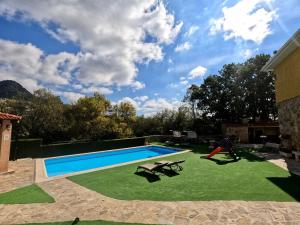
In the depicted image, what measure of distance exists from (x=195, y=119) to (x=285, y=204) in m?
25.6

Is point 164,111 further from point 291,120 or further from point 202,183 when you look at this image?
point 202,183

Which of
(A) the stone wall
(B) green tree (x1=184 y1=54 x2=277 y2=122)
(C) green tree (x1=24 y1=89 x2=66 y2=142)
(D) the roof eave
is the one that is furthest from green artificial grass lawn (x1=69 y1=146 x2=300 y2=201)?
(B) green tree (x1=184 y1=54 x2=277 y2=122)

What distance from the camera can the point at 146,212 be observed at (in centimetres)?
552

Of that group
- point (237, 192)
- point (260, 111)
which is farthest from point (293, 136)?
point (260, 111)

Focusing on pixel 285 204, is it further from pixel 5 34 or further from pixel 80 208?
pixel 5 34

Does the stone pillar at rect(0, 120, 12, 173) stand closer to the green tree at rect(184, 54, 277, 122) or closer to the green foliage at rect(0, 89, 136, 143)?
the green foliage at rect(0, 89, 136, 143)

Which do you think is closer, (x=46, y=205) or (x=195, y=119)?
(x=46, y=205)

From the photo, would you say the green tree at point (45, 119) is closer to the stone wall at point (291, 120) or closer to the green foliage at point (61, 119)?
the green foliage at point (61, 119)

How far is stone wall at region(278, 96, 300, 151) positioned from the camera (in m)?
12.4

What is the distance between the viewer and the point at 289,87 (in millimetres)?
13281

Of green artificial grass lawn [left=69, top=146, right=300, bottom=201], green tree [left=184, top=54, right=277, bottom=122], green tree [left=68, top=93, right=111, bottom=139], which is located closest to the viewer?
green artificial grass lawn [left=69, top=146, right=300, bottom=201]

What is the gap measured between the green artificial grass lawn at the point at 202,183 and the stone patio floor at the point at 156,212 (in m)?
0.48

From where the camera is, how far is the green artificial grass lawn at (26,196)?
6.58 meters

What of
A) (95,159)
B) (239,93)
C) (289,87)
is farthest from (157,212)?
(239,93)
